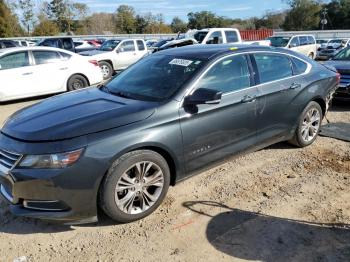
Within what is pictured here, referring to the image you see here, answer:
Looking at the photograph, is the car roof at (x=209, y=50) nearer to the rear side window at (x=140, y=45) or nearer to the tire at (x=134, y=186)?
the tire at (x=134, y=186)

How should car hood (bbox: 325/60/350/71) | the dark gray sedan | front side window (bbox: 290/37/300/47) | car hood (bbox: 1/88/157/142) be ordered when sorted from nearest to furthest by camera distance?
the dark gray sedan, car hood (bbox: 1/88/157/142), car hood (bbox: 325/60/350/71), front side window (bbox: 290/37/300/47)

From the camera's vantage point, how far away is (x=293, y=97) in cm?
522

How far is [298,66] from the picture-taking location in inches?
214

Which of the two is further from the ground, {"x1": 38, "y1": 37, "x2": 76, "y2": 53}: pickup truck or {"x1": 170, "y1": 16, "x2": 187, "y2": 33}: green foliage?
{"x1": 170, "y1": 16, "x2": 187, "y2": 33}: green foliage

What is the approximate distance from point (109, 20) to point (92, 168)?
78.8 metres

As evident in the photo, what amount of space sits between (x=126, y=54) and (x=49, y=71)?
20.5ft

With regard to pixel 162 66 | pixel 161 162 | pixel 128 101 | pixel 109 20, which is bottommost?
pixel 161 162

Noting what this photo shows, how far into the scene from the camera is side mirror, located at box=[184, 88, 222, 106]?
12.8 ft

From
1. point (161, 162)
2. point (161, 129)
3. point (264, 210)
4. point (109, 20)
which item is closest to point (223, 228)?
point (264, 210)

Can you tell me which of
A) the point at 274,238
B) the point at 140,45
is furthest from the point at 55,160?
the point at 140,45

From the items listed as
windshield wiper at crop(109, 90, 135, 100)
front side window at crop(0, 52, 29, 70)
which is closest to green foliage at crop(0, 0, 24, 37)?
front side window at crop(0, 52, 29, 70)

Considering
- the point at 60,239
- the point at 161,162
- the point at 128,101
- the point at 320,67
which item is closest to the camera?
the point at 60,239

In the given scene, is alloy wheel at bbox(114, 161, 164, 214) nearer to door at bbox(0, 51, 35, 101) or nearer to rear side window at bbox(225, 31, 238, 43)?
door at bbox(0, 51, 35, 101)

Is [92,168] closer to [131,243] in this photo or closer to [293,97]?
[131,243]
